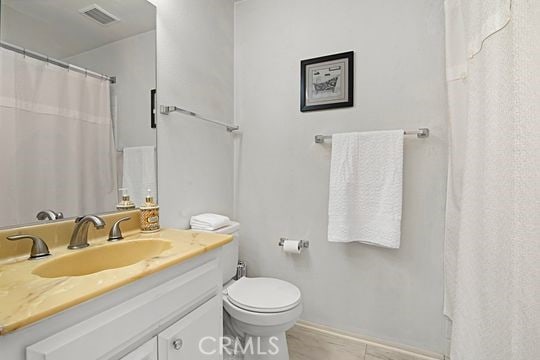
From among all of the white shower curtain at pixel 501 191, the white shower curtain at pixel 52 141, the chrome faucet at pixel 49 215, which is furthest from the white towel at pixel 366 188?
the chrome faucet at pixel 49 215

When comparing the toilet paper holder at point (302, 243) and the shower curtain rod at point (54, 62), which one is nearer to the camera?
the shower curtain rod at point (54, 62)

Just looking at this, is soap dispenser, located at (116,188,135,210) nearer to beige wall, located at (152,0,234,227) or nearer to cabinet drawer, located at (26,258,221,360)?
beige wall, located at (152,0,234,227)

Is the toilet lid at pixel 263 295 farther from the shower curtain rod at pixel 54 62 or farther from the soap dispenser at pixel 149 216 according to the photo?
the shower curtain rod at pixel 54 62

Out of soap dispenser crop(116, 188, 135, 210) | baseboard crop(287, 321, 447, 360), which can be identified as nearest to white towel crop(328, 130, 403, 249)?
baseboard crop(287, 321, 447, 360)

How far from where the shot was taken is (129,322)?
30.0 inches

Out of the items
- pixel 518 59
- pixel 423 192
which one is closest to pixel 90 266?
pixel 518 59

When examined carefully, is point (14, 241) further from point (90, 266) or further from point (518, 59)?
point (518, 59)

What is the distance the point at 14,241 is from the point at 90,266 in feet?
0.81

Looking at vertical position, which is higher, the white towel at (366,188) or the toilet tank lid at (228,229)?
the white towel at (366,188)

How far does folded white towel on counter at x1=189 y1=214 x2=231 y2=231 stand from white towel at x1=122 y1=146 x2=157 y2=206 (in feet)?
0.96

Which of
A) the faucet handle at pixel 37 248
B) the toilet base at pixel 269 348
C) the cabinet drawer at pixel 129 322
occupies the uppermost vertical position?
the faucet handle at pixel 37 248

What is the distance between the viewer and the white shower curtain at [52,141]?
0.96 metres

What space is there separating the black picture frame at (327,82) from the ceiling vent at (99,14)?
3.75 ft

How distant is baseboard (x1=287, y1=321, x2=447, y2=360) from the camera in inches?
63.7
